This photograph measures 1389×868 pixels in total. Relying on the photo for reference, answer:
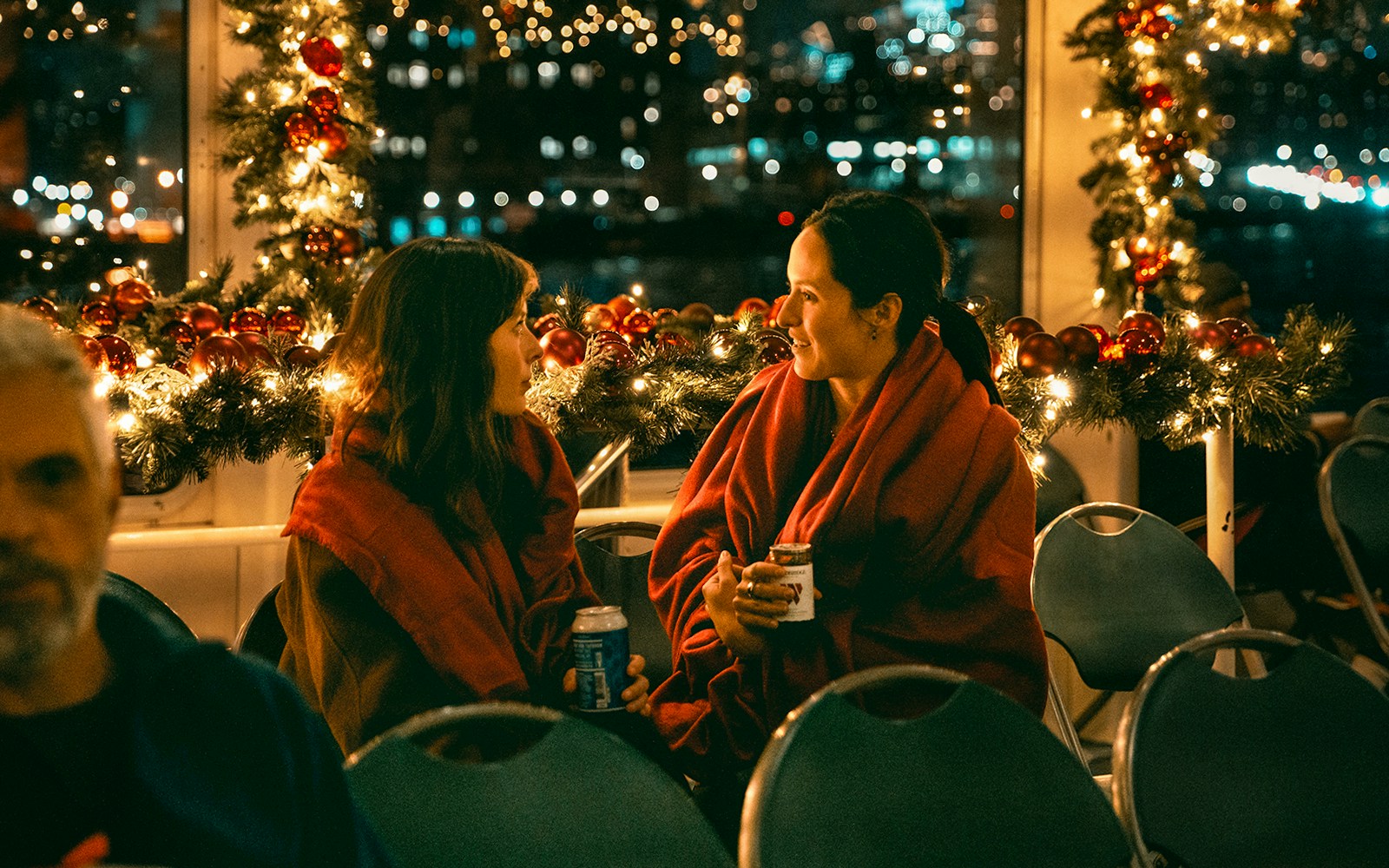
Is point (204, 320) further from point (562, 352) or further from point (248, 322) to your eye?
point (562, 352)

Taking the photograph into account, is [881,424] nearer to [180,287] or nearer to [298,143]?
[298,143]

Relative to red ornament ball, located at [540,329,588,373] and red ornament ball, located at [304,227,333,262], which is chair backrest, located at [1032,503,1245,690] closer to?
red ornament ball, located at [540,329,588,373]

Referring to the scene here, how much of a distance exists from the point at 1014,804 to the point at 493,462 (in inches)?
36.4

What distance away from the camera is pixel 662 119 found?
392 centimetres

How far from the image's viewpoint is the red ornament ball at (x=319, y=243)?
2.97 m

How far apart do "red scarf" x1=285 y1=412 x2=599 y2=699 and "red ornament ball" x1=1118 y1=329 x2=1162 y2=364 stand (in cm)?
159

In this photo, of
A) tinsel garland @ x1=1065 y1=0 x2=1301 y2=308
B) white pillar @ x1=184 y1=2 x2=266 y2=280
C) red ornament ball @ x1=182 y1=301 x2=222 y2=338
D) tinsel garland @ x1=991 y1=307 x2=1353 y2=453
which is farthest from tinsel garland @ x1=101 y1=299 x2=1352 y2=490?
white pillar @ x1=184 y1=2 x2=266 y2=280

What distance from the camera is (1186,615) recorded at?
8.61 ft

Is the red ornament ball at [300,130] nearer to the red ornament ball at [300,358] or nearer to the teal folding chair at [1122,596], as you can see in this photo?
the red ornament ball at [300,358]

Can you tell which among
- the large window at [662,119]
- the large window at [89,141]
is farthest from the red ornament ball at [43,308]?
the large window at [662,119]

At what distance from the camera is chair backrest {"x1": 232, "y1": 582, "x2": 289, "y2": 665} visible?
2236 mm

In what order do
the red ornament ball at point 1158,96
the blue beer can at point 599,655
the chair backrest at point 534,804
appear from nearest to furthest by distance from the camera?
the chair backrest at point 534,804, the blue beer can at point 599,655, the red ornament ball at point 1158,96

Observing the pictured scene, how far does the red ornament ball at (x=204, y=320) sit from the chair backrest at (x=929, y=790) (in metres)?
1.86

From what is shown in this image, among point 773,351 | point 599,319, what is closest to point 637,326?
point 599,319
